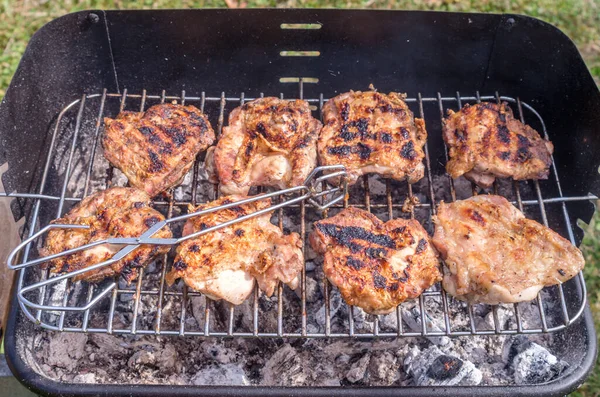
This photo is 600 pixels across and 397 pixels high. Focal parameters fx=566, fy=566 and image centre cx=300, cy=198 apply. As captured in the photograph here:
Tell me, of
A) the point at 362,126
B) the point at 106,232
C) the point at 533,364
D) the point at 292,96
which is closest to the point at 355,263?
the point at 362,126

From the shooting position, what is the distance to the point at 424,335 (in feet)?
9.57

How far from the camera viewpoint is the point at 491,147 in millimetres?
3404

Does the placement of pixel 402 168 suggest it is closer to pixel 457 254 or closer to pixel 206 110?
pixel 457 254

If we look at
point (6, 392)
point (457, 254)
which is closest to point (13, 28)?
point (6, 392)

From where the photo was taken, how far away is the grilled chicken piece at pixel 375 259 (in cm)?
291

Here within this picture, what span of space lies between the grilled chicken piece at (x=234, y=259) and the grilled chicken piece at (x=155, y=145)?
A: 402mm

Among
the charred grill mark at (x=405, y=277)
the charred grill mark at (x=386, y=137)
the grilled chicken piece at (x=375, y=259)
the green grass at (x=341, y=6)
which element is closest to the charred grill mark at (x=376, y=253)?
the grilled chicken piece at (x=375, y=259)

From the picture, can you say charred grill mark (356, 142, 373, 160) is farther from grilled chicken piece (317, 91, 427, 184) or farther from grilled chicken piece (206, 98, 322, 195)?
grilled chicken piece (206, 98, 322, 195)

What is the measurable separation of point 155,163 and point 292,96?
1265 millimetres

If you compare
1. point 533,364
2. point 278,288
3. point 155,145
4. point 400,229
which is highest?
point 155,145

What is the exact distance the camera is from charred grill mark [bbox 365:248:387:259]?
2.99 m

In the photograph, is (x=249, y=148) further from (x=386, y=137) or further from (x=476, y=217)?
(x=476, y=217)

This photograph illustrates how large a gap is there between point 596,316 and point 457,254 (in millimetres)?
1952

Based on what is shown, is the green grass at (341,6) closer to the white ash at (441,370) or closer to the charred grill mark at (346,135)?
the charred grill mark at (346,135)
